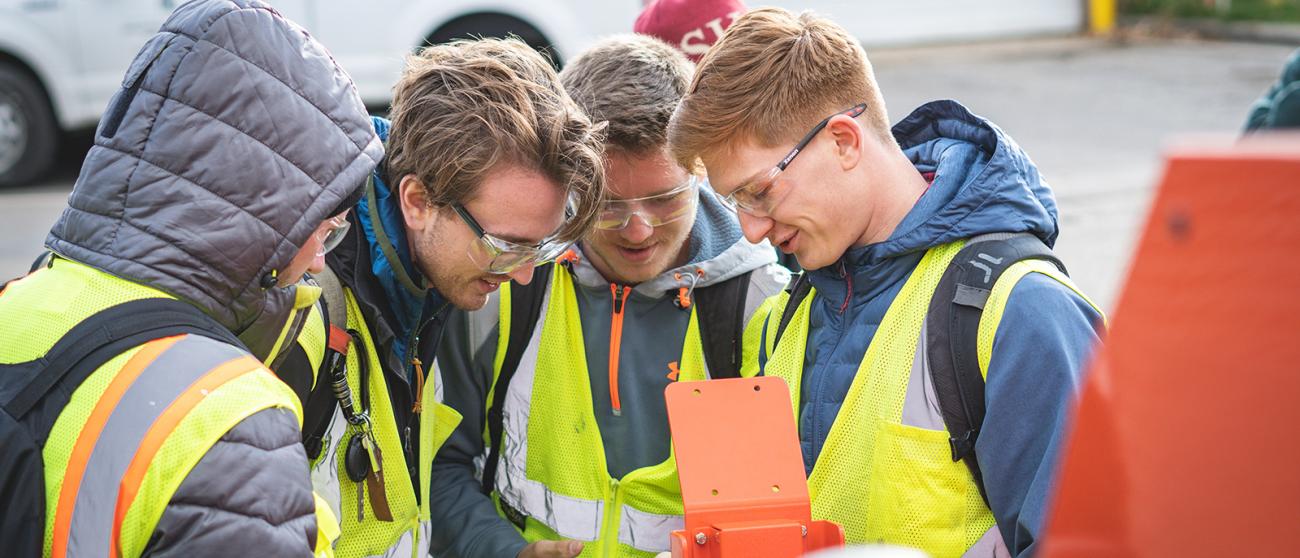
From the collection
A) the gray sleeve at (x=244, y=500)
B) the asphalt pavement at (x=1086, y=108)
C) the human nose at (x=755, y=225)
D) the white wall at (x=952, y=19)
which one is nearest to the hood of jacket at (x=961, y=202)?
the human nose at (x=755, y=225)

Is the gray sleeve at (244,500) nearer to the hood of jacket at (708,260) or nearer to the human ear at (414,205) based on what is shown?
the human ear at (414,205)

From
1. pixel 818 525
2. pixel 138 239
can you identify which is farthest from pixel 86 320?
pixel 818 525

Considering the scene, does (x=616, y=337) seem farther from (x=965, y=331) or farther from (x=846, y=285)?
(x=965, y=331)

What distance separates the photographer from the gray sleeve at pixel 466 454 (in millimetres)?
2869

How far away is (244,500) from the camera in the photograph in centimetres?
160

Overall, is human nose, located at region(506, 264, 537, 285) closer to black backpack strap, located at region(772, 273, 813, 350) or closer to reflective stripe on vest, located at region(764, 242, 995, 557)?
black backpack strap, located at region(772, 273, 813, 350)

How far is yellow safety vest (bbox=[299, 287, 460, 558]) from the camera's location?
2.46 meters

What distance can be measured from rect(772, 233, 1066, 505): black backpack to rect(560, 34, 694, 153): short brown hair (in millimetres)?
904

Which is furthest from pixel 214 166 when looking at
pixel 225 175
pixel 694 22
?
pixel 694 22

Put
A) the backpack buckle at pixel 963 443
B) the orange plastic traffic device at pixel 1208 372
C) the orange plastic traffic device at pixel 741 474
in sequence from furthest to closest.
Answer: the backpack buckle at pixel 963 443, the orange plastic traffic device at pixel 741 474, the orange plastic traffic device at pixel 1208 372

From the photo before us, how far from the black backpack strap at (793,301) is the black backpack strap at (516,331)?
2.00 feet

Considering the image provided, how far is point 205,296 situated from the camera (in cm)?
181

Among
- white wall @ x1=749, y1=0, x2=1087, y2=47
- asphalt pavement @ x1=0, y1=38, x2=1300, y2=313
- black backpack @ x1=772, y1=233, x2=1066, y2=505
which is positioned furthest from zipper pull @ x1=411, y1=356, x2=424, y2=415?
white wall @ x1=749, y1=0, x2=1087, y2=47

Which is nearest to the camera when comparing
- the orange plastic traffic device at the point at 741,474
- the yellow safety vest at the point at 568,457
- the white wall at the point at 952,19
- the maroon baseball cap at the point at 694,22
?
the orange plastic traffic device at the point at 741,474
